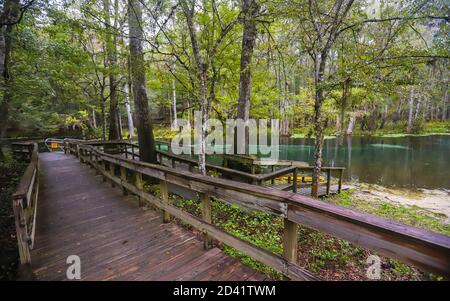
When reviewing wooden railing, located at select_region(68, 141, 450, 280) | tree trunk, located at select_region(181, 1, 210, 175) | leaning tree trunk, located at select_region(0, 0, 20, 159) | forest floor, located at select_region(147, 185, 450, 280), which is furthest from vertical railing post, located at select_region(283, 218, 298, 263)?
leaning tree trunk, located at select_region(0, 0, 20, 159)

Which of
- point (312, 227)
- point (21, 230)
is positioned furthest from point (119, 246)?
point (312, 227)

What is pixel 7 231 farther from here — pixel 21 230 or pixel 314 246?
pixel 314 246

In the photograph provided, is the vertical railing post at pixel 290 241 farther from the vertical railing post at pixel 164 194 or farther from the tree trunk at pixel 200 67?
the tree trunk at pixel 200 67

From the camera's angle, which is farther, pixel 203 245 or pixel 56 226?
pixel 56 226

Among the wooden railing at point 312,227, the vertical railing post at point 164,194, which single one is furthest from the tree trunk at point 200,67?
the wooden railing at point 312,227

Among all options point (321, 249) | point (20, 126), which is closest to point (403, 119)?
point (321, 249)

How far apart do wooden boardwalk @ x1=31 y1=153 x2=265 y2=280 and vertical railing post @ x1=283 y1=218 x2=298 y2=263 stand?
65 cm

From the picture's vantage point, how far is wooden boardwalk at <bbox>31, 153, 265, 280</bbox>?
2.50 m

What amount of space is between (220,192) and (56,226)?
3.22 meters

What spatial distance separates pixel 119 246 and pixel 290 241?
2381 millimetres

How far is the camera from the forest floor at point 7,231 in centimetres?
287

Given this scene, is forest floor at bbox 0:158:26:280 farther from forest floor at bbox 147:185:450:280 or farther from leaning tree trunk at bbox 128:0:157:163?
leaning tree trunk at bbox 128:0:157:163
